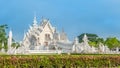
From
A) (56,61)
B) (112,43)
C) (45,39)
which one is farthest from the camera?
(112,43)

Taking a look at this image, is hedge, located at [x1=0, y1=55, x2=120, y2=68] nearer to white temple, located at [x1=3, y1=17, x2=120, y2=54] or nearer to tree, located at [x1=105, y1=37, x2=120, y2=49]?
white temple, located at [x1=3, y1=17, x2=120, y2=54]

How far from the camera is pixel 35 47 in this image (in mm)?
61125

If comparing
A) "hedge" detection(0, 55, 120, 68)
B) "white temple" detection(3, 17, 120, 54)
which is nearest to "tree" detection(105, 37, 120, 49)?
"white temple" detection(3, 17, 120, 54)

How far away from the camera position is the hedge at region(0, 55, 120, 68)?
63.3 ft

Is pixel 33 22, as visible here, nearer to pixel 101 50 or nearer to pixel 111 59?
pixel 101 50

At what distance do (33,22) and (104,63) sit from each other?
4024 centimetres

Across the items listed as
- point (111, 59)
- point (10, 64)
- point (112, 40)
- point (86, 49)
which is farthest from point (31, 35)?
point (10, 64)

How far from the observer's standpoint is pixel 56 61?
2128cm

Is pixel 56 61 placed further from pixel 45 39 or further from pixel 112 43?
pixel 112 43

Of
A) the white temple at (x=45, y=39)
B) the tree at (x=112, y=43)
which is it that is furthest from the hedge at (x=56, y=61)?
the tree at (x=112, y=43)

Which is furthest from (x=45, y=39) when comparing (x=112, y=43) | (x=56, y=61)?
Answer: (x=56, y=61)

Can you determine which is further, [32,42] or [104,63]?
[32,42]

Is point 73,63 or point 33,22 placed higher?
point 33,22

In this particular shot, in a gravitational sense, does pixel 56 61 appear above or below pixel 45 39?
below
